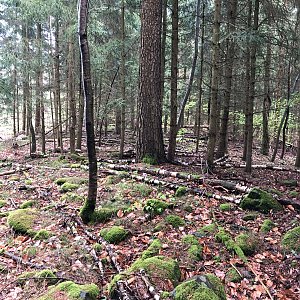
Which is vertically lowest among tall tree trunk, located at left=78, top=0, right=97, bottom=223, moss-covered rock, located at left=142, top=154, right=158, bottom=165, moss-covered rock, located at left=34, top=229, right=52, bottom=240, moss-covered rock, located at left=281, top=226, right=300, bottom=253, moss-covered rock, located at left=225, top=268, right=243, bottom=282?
moss-covered rock, located at left=225, top=268, right=243, bottom=282

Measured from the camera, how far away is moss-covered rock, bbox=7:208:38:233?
5430 millimetres

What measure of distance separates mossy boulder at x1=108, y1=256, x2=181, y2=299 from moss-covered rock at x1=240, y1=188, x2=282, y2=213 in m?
2.63

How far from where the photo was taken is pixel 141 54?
931 centimetres

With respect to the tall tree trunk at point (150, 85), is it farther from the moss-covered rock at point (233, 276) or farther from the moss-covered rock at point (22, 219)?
the moss-covered rock at point (233, 276)

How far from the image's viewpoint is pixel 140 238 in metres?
4.88

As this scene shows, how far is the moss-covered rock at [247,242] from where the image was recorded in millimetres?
4500

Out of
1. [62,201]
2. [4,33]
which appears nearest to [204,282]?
[62,201]

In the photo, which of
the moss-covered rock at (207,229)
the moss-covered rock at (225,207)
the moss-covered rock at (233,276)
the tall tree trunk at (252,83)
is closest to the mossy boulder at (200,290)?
the moss-covered rock at (233,276)

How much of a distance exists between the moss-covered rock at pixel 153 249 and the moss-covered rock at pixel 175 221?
Answer: 68 cm

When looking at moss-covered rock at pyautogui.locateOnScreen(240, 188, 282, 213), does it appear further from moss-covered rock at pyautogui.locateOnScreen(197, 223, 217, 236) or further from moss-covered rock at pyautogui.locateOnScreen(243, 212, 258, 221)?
moss-covered rock at pyautogui.locateOnScreen(197, 223, 217, 236)

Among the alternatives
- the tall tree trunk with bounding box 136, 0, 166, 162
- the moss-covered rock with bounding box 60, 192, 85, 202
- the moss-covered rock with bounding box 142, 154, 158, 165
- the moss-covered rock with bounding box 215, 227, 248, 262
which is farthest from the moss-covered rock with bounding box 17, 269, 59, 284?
the tall tree trunk with bounding box 136, 0, 166, 162

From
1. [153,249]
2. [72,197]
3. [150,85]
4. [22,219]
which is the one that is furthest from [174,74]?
[153,249]

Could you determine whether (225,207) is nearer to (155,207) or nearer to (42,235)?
(155,207)

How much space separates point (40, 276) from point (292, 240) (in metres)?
3.78
